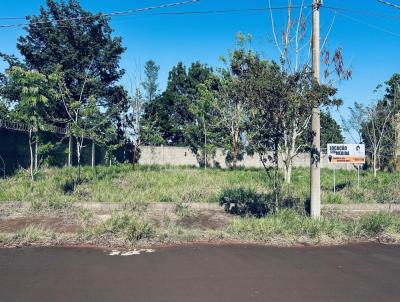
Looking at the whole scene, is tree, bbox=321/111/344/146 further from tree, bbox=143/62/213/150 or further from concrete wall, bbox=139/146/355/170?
tree, bbox=143/62/213/150

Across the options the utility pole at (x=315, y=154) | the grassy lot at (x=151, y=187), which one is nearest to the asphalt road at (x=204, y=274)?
the utility pole at (x=315, y=154)

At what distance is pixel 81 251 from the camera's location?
21.5 feet

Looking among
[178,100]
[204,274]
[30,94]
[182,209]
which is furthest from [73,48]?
[204,274]

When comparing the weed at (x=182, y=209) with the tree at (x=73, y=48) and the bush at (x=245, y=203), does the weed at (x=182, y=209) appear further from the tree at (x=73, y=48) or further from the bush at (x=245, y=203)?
the tree at (x=73, y=48)

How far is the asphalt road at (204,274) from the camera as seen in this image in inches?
176

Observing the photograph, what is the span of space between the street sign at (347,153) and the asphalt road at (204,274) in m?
5.07

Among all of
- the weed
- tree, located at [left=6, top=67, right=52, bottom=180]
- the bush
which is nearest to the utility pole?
the bush

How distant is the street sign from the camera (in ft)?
38.4

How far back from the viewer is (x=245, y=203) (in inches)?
399

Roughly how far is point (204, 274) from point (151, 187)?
713 centimetres

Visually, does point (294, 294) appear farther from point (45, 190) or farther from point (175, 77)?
point (175, 77)

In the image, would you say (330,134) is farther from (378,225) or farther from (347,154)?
(378,225)

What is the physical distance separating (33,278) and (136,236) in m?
2.42

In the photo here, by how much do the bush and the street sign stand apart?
2.71 meters
